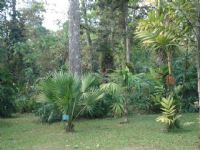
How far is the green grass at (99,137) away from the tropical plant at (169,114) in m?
0.27

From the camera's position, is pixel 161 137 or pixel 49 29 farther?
pixel 49 29

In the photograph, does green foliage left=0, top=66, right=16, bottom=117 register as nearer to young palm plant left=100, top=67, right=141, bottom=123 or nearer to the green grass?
the green grass

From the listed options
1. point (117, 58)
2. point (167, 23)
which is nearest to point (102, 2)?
point (117, 58)

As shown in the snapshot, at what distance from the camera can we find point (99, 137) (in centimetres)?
1088

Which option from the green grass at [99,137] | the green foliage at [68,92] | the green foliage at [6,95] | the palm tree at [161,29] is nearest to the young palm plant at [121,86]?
the green grass at [99,137]

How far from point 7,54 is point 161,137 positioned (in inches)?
639

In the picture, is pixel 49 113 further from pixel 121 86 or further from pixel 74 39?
pixel 74 39

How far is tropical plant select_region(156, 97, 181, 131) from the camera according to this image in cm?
1102

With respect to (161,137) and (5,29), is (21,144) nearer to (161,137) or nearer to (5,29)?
(161,137)

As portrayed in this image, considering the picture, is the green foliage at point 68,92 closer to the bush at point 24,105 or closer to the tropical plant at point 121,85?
the tropical plant at point 121,85

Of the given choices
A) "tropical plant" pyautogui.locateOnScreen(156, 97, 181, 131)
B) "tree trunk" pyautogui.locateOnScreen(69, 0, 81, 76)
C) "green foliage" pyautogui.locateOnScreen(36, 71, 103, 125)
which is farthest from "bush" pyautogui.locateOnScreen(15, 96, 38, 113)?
"tropical plant" pyautogui.locateOnScreen(156, 97, 181, 131)

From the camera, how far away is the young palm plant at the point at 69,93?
11.8 m

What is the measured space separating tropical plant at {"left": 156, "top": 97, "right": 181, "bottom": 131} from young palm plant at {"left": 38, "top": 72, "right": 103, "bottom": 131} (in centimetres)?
217

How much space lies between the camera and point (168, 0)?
964 cm
